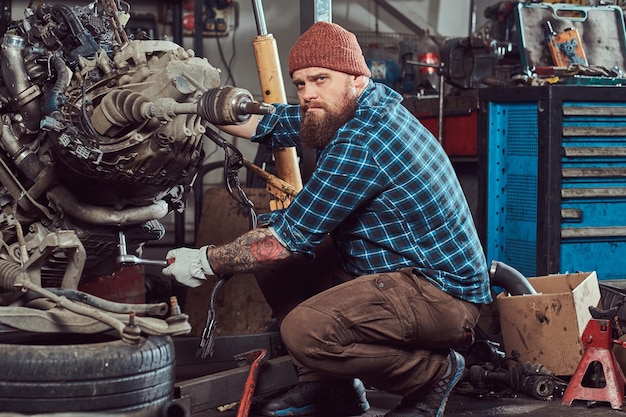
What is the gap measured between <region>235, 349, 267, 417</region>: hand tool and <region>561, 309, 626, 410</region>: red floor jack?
1.03m

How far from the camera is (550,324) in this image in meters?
3.32

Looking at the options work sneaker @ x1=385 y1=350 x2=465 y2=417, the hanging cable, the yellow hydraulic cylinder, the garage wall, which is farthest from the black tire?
the garage wall

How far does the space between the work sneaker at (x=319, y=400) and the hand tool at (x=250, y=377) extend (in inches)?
7.1

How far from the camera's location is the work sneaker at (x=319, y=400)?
9.55ft

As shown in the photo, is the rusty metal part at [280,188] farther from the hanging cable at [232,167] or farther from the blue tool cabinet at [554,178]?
the blue tool cabinet at [554,178]

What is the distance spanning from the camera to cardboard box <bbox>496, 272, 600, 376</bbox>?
328 centimetres

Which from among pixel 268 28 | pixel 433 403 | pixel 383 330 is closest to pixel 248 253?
pixel 383 330

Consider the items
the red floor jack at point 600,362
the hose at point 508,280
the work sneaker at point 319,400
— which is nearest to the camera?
the work sneaker at point 319,400

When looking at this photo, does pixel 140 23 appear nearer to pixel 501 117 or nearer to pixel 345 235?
pixel 501 117

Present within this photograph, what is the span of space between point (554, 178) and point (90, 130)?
2.14 m

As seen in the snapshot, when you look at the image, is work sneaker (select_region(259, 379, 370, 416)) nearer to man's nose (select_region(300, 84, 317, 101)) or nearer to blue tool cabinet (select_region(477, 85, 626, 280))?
man's nose (select_region(300, 84, 317, 101))

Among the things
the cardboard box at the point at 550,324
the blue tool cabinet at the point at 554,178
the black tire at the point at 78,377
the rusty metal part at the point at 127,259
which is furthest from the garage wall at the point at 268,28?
the black tire at the point at 78,377

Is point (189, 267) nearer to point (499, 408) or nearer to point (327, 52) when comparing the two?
point (327, 52)

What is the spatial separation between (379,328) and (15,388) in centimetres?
96
